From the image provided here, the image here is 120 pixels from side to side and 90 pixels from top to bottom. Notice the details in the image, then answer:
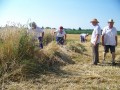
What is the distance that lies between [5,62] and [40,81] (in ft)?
3.92

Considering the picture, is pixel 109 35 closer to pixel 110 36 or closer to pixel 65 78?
pixel 110 36

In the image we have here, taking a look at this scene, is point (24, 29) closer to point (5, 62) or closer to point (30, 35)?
point (30, 35)

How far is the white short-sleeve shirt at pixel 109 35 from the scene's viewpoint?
11.6m

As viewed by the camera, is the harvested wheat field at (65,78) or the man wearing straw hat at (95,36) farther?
the man wearing straw hat at (95,36)

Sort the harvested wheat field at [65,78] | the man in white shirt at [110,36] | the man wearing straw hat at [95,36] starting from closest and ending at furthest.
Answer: the harvested wheat field at [65,78]
the man wearing straw hat at [95,36]
the man in white shirt at [110,36]

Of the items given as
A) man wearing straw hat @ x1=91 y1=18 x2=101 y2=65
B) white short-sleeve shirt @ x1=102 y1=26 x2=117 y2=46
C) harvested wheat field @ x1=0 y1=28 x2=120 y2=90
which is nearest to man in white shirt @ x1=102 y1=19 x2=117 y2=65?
white short-sleeve shirt @ x1=102 y1=26 x2=117 y2=46

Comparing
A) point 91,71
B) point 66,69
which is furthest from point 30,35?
point 91,71

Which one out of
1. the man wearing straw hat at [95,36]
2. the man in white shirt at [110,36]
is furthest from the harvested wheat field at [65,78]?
the man in white shirt at [110,36]

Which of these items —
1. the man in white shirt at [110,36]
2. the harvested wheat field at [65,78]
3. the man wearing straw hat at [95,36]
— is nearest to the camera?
the harvested wheat field at [65,78]

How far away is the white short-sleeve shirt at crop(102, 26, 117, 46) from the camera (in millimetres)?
11578

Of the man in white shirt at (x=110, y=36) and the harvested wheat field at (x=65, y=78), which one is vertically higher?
the man in white shirt at (x=110, y=36)

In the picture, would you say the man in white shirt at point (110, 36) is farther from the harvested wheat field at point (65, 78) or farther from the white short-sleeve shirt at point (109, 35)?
the harvested wheat field at point (65, 78)

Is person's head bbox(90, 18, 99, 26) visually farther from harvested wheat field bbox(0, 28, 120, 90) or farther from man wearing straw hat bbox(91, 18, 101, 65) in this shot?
harvested wheat field bbox(0, 28, 120, 90)

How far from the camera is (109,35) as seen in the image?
1162cm
